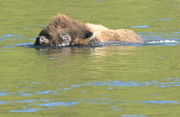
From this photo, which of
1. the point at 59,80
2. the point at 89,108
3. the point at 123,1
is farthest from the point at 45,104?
the point at 123,1

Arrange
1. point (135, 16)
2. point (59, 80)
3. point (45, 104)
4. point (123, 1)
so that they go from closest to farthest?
1. point (45, 104)
2. point (59, 80)
3. point (135, 16)
4. point (123, 1)

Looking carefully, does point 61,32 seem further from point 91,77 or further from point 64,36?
point 91,77

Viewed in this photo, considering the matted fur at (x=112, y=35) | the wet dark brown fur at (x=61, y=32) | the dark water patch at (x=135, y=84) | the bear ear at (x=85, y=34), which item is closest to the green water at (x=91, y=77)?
the dark water patch at (x=135, y=84)

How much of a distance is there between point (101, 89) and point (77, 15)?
19316mm

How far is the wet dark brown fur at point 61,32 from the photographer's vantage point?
21484mm

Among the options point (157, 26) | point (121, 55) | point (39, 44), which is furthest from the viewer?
point (157, 26)

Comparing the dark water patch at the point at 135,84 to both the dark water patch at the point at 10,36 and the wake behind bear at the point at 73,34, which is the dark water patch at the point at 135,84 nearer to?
the wake behind bear at the point at 73,34

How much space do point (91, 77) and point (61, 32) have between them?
7.14 m

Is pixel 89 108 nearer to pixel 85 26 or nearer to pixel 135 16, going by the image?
pixel 85 26

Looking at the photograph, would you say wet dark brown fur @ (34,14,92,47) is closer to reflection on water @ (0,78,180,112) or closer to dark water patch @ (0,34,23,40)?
dark water patch @ (0,34,23,40)

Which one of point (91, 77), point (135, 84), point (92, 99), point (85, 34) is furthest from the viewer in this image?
point (85, 34)

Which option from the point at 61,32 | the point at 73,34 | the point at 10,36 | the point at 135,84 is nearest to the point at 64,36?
the point at 61,32

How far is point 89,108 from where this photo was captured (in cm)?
1160

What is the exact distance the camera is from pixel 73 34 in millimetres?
21875
